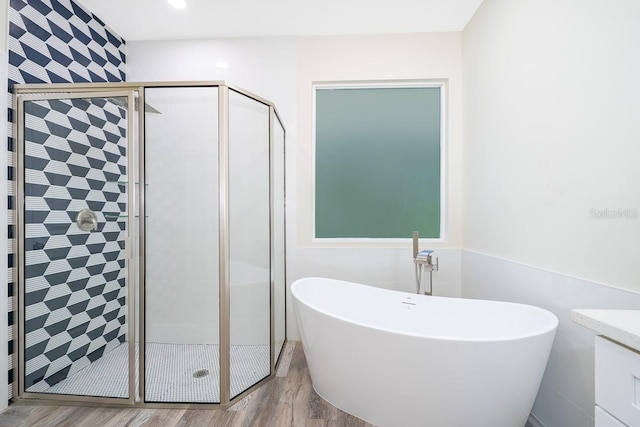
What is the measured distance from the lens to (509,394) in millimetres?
1300

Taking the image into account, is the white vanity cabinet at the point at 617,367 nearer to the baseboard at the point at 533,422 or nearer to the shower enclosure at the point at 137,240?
the baseboard at the point at 533,422

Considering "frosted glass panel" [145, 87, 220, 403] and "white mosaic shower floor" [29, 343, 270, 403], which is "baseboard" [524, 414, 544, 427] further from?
"frosted glass panel" [145, 87, 220, 403]

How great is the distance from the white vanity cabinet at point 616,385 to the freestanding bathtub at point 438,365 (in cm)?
52

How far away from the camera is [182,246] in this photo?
182 centimetres

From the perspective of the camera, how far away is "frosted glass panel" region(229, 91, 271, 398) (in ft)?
5.98

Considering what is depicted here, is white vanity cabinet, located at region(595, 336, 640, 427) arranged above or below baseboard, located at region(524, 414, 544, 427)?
above

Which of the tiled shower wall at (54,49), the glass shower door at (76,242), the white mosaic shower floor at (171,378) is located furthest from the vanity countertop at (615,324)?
the tiled shower wall at (54,49)

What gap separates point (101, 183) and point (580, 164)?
2723 millimetres

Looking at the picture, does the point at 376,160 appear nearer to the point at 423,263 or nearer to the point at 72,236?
the point at 423,263

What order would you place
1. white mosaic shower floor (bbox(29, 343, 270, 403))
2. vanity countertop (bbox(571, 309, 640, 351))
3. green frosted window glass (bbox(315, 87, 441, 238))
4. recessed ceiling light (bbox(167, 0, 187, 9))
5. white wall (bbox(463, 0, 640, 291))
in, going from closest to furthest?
vanity countertop (bbox(571, 309, 640, 351))
white wall (bbox(463, 0, 640, 291))
white mosaic shower floor (bbox(29, 343, 270, 403))
recessed ceiling light (bbox(167, 0, 187, 9))
green frosted window glass (bbox(315, 87, 441, 238))

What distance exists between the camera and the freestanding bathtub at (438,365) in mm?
1268

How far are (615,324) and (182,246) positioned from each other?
195 cm

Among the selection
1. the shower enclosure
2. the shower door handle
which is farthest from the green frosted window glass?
the shower door handle

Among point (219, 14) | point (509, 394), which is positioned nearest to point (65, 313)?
point (219, 14)
